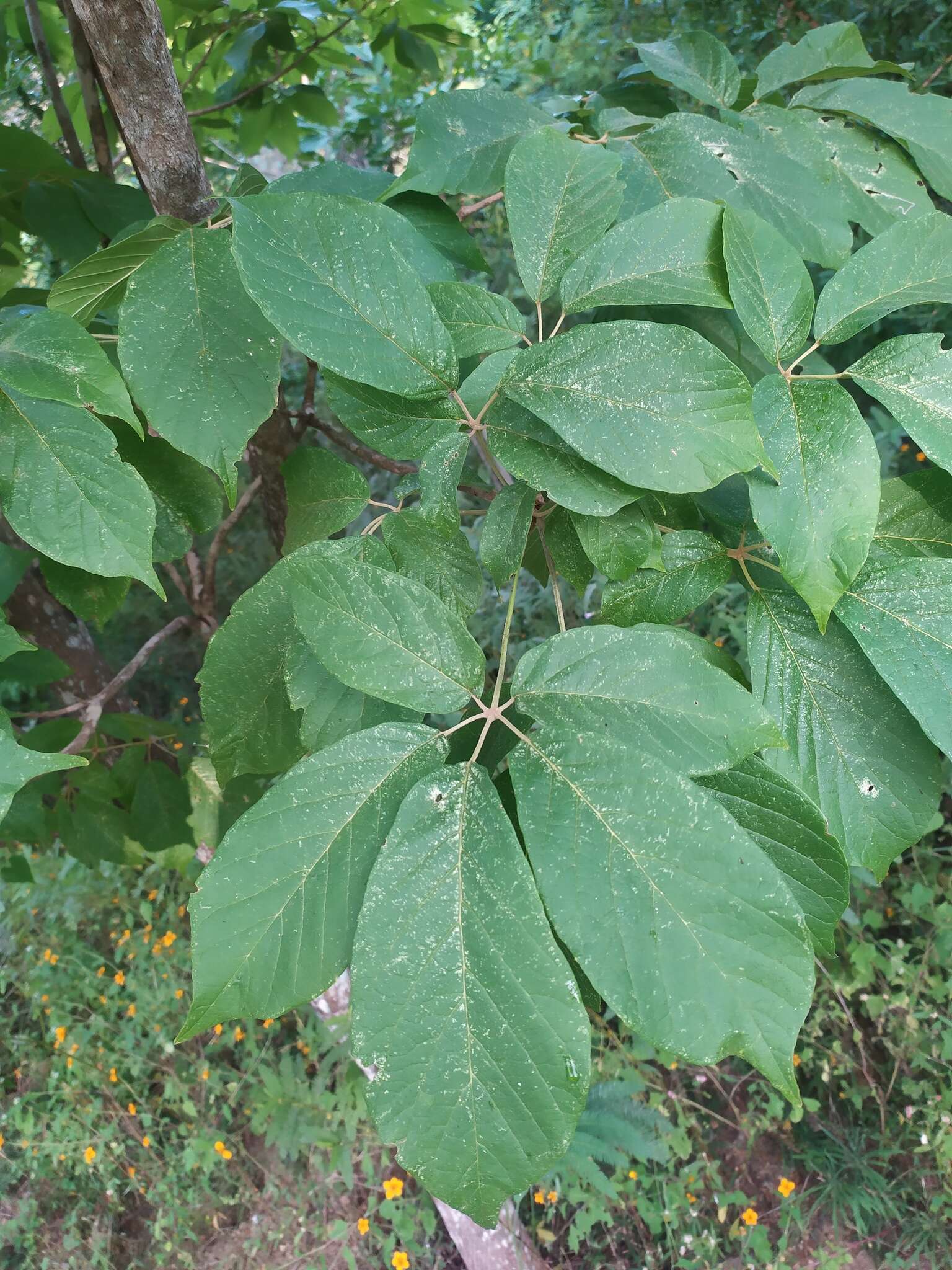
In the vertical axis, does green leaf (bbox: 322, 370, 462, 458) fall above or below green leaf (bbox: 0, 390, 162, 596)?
below

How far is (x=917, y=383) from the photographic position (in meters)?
0.56

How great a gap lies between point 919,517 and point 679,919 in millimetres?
385

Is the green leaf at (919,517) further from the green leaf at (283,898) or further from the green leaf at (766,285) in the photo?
the green leaf at (283,898)

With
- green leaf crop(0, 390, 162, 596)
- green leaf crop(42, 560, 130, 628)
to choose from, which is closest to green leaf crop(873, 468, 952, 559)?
green leaf crop(0, 390, 162, 596)

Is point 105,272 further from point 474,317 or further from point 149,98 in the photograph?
point 474,317

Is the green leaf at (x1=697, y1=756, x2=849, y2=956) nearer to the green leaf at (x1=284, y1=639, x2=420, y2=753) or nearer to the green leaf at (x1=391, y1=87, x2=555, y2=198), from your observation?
the green leaf at (x1=284, y1=639, x2=420, y2=753)

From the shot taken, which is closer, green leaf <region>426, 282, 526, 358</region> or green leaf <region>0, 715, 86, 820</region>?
green leaf <region>0, 715, 86, 820</region>

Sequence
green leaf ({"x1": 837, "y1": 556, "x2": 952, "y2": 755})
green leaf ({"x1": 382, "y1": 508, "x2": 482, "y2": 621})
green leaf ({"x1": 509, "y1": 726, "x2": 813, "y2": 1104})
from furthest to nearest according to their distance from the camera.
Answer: green leaf ({"x1": 382, "y1": 508, "x2": 482, "y2": 621}) → green leaf ({"x1": 837, "y1": 556, "x2": 952, "y2": 755}) → green leaf ({"x1": 509, "y1": 726, "x2": 813, "y2": 1104})

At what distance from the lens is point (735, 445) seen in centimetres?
51

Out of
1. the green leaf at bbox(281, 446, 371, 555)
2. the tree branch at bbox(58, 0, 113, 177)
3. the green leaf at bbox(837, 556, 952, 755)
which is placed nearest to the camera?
the green leaf at bbox(837, 556, 952, 755)

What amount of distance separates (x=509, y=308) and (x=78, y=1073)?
267cm

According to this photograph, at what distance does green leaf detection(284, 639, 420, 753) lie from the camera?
2.02 ft

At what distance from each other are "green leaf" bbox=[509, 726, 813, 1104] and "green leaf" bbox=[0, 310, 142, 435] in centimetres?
41

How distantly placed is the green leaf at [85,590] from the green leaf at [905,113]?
2.69 ft
